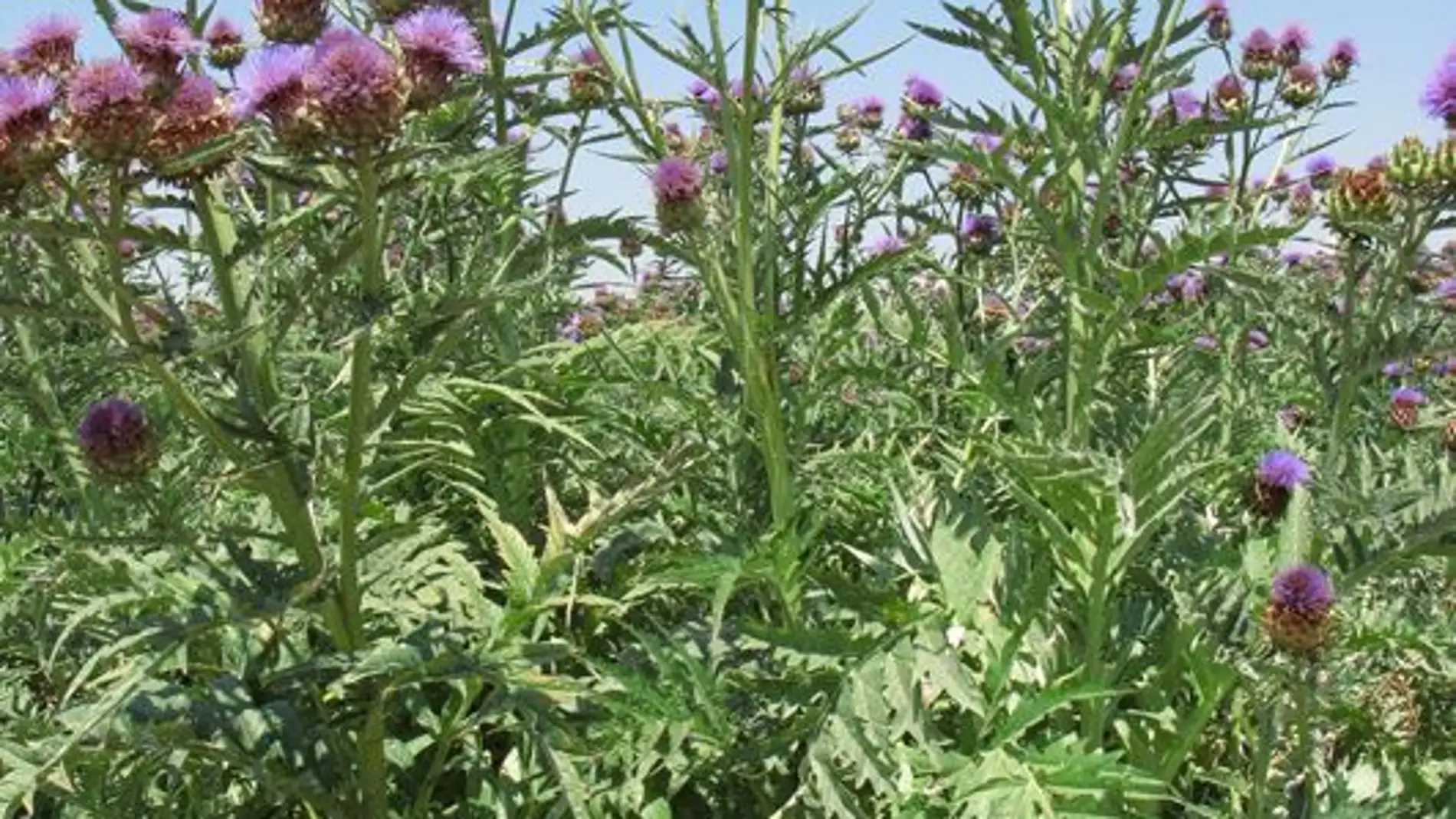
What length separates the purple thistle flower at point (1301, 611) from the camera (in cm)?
219

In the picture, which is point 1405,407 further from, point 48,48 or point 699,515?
point 48,48

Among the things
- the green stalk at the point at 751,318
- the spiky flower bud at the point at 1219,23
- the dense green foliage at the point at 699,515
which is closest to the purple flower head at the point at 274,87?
the dense green foliage at the point at 699,515

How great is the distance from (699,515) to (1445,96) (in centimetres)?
136

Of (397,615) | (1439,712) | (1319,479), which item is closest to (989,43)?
(1319,479)

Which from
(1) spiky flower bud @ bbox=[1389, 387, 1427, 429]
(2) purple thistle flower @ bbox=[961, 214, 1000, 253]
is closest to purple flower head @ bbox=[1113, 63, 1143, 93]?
(2) purple thistle flower @ bbox=[961, 214, 1000, 253]

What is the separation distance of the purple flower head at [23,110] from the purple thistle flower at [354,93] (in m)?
0.33

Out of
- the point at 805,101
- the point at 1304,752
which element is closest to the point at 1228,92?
the point at 805,101

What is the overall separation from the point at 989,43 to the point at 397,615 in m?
1.21

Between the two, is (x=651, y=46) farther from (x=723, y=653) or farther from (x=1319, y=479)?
(x=1319, y=479)

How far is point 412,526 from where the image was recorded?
2213 mm

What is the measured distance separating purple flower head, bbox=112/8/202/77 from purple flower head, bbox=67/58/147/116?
11cm

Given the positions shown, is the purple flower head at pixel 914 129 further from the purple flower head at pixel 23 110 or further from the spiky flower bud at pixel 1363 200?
the purple flower head at pixel 23 110

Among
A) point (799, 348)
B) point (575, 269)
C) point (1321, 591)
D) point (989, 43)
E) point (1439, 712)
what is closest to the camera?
point (1321, 591)

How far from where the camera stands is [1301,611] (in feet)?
7.20
